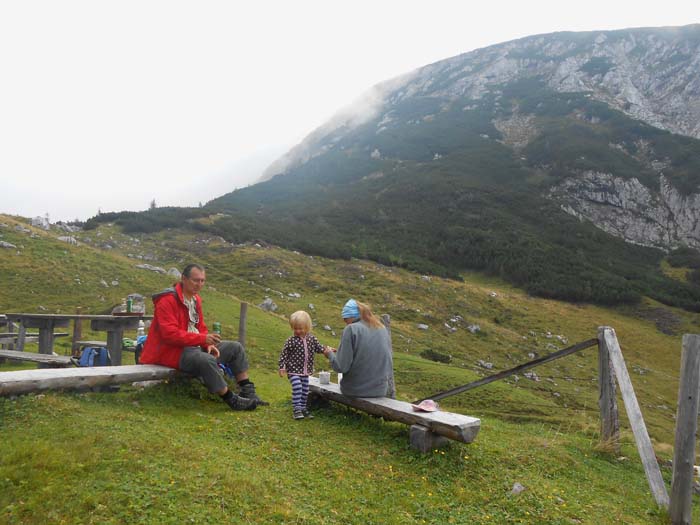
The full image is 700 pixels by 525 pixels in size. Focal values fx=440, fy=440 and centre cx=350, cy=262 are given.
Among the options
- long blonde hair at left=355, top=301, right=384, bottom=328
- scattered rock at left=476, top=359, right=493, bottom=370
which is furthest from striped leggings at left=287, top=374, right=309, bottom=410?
scattered rock at left=476, top=359, right=493, bottom=370

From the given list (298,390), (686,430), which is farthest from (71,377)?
(686,430)

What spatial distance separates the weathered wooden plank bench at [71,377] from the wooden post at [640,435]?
23.7 ft

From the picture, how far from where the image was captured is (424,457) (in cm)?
624

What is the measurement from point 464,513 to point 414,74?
164m

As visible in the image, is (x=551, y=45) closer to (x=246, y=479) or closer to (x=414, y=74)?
(x=414, y=74)

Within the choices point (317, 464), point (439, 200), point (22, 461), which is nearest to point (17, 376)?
point (22, 461)

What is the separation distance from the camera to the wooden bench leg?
6.35 m

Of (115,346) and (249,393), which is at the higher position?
(115,346)

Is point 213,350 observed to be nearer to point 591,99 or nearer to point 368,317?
point 368,317

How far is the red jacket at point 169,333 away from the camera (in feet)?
23.9

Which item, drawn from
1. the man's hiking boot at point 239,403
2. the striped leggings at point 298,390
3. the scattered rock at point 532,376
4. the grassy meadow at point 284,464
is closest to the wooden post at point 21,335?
the grassy meadow at point 284,464

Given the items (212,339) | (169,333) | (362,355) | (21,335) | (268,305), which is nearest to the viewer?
(169,333)

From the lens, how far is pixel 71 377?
21.2 ft

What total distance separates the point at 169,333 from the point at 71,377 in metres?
1.46
